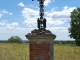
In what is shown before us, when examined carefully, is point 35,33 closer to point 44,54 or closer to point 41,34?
point 41,34

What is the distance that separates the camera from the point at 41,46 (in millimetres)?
5449

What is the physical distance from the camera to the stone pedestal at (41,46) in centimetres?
545

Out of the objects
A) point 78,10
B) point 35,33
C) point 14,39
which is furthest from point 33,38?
point 14,39

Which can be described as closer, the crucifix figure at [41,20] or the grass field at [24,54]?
the crucifix figure at [41,20]

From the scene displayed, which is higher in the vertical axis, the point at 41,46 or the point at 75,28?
the point at 75,28

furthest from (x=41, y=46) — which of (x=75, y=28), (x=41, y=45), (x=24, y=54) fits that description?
(x=75, y=28)

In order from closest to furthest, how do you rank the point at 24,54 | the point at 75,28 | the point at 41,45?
the point at 41,45 < the point at 24,54 < the point at 75,28

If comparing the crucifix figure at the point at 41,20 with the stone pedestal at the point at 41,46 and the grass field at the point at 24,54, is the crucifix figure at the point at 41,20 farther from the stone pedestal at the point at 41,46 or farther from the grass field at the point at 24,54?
the grass field at the point at 24,54

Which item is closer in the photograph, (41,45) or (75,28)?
(41,45)

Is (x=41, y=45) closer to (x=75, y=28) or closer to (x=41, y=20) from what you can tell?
(x=41, y=20)

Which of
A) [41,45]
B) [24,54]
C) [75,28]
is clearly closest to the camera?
[41,45]

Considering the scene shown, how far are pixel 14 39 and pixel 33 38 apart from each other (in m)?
67.6

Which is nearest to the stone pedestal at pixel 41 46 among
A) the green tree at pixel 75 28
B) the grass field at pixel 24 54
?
the grass field at pixel 24 54

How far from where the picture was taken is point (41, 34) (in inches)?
215
